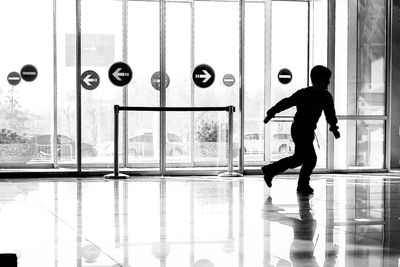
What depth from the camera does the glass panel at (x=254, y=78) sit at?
1238 cm

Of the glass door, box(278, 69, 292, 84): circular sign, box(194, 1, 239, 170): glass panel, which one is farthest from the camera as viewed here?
the glass door

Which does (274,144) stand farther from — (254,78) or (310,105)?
(310,105)

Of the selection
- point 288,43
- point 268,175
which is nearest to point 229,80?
point 288,43

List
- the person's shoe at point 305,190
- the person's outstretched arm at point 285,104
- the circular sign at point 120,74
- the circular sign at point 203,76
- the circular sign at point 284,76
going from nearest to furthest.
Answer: the person's outstretched arm at point 285,104 < the person's shoe at point 305,190 < the circular sign at point 120,74 < the circular sign at point 203,76 < the circular sign at point 284,76

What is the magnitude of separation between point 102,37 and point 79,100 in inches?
61.7

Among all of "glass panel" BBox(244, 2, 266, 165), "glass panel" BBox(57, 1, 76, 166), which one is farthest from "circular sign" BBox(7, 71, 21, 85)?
"glass panel" BBox(244, 2, 266, 165)

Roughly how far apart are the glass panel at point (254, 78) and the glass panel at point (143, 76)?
1738 mm

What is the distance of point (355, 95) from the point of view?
12.2 metres

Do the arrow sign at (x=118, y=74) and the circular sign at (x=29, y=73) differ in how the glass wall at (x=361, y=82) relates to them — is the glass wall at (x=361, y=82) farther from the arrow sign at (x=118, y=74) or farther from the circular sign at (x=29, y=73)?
the circular sign at (x=29, y=73)

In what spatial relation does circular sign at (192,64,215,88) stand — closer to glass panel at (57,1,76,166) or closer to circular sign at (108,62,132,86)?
circular sign at (108,62,132,86)

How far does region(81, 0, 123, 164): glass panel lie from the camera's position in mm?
11539

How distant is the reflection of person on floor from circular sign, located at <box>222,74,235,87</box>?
5300 millimetres

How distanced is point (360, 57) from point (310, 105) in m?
5.51

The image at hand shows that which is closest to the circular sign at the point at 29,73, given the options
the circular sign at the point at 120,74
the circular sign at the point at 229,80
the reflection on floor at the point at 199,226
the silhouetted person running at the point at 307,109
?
the circular sign at the point at 120,74
